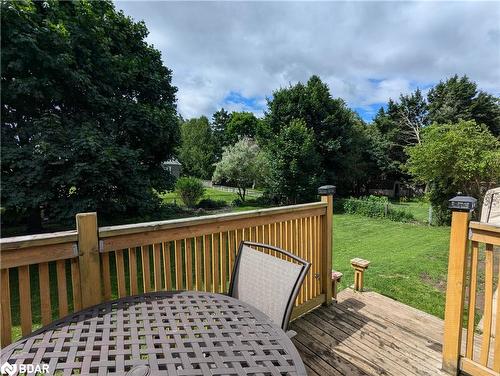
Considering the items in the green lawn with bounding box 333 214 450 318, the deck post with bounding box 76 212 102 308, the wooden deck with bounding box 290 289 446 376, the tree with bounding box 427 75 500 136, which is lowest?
the green lawn with bounding box 333 214 450 318

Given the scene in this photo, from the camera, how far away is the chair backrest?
1.39 meters

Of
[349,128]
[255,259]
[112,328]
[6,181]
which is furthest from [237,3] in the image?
[349,128]

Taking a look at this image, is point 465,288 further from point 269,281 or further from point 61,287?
point 61,287

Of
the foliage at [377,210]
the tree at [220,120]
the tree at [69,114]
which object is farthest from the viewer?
the tree at [220,120]

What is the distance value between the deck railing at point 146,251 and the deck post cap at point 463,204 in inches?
42.6

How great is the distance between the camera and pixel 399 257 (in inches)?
233

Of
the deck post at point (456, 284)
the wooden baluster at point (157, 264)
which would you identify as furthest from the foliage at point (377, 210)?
the wooden baluster at point (157, 264)

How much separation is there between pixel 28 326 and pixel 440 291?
5.10m

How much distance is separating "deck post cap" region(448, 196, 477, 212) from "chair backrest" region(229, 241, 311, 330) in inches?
46.5

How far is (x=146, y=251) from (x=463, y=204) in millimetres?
2130

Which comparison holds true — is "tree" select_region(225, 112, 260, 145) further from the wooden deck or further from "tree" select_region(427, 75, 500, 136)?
the wooden deck

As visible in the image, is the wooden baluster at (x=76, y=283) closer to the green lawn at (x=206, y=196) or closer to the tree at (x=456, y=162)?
the tree at (x=456, y=162)

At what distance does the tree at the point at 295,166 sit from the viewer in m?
13.6

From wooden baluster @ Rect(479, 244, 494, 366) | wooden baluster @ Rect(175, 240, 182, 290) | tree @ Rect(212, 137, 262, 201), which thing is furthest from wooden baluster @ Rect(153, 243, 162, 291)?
tree @ Rect(212, 137, 262, 201)
